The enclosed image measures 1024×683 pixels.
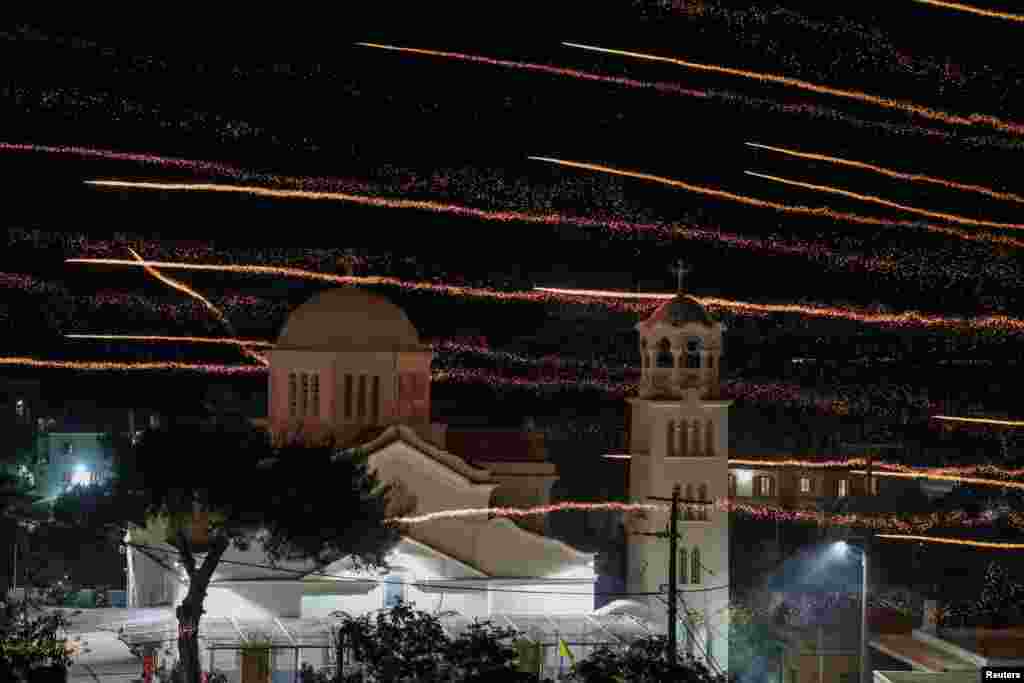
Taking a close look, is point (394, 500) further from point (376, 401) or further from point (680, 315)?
point (680, 315)

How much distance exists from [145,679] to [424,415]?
17501mm

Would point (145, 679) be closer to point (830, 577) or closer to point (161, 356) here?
point (830, 577)

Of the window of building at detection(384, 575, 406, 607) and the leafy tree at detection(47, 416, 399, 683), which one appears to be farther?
the window of building at detection(384, 575, 406, 607)

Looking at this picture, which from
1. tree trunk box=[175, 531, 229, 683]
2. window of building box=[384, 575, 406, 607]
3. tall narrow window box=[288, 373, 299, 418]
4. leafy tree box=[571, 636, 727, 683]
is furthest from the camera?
tall narrow window box=[288, 373, 299, 418]

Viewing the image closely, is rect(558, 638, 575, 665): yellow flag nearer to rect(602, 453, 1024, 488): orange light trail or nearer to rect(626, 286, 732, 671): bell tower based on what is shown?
rect(602, 453, 1024, 488): orange light trail

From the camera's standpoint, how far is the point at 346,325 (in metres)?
59.0

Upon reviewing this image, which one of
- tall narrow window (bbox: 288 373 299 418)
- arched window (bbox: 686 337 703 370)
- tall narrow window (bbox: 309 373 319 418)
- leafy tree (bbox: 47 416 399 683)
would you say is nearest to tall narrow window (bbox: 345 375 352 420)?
tall narrow window (bbox: 309 373 319 418)

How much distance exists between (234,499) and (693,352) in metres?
16.2

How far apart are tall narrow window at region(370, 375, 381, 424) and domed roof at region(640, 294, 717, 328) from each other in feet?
24.3

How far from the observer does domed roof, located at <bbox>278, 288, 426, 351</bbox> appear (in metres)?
59.0

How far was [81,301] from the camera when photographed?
78750 millimetres

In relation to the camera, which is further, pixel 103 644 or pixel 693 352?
pixel 693 352

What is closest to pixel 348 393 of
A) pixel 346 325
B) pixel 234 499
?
pixel 346 325

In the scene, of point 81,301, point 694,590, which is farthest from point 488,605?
point 81,301
